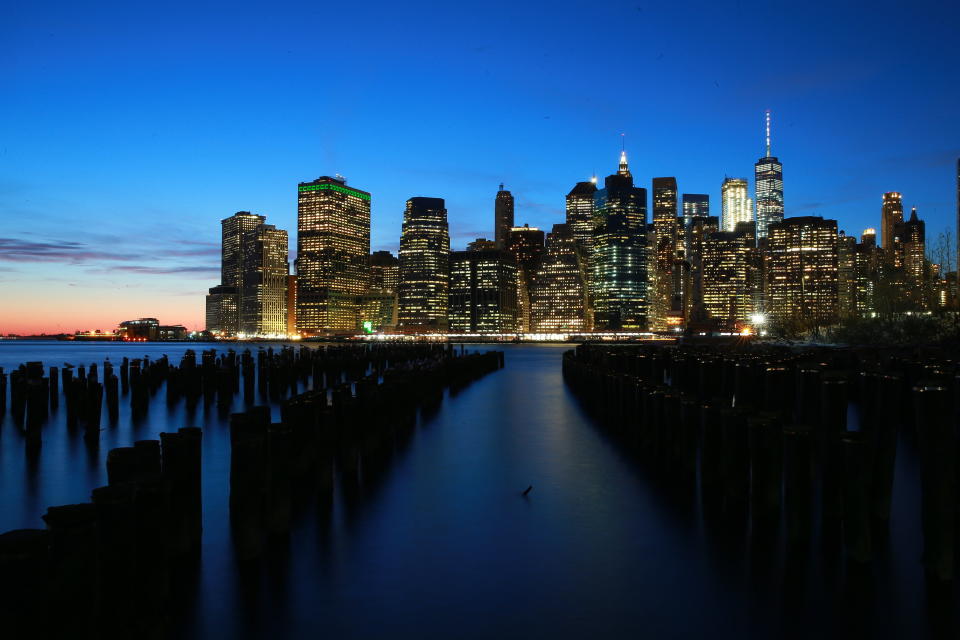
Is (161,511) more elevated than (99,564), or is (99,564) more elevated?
(161,511)

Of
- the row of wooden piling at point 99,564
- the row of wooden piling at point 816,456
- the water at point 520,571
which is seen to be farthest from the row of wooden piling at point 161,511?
the row of wooden piling at point 816,456

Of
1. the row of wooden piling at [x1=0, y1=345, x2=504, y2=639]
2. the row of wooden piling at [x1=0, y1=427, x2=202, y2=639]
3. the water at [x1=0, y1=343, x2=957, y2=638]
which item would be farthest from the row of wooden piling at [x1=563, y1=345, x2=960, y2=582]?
the row of wooden piling at [x1=0, y1=427, x2=202, y2=639]

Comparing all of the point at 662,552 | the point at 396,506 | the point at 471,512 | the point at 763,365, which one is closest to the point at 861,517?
the point at 662,552

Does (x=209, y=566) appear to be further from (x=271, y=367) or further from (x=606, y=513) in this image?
(x=271, y=367)

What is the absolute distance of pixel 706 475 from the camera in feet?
39.0

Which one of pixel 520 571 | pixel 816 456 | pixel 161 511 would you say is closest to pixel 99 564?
pixel 161 511

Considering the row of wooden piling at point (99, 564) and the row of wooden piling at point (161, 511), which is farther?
the row of wooden piling at point (161, 511)

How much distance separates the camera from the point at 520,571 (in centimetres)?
887

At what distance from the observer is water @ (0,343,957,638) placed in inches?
289

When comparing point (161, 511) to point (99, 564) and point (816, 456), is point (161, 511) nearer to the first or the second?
point (99, 564)

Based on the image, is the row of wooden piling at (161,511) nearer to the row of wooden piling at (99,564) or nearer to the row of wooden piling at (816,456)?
the row of wooden piling at (99,564)

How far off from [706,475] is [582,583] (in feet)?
14.6

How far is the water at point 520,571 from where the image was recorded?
7.34 metres

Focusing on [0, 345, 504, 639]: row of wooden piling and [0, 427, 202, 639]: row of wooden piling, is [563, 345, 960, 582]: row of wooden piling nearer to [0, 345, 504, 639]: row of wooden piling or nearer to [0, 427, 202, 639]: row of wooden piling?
[0, 345, 504, 639]: row of wooden piling
